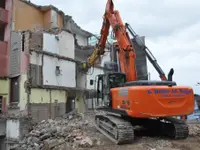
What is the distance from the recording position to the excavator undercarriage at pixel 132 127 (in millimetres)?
9211

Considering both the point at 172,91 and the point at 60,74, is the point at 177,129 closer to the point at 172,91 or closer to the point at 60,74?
the point at 172,91

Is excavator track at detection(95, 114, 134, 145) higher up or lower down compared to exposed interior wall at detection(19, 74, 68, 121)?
Result: lower down

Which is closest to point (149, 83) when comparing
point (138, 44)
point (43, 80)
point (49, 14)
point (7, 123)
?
point (138, 44)

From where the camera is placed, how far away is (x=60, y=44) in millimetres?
21031

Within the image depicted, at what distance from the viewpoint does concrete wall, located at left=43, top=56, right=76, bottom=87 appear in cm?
1927

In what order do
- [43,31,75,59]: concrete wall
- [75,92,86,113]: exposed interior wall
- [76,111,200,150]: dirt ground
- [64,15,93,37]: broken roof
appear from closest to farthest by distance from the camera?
[76,111,200,150]: dirt ground, [43,31,75,59]: concrete wall, [75,92,86,113]: exposed interior wall, [64,15,93,37]: broken roof

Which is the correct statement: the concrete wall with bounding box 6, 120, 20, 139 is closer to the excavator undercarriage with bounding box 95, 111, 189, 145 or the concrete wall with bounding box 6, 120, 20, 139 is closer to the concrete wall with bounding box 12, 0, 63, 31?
the excavator undercarriage with bounding box 95, 111, 189, 145

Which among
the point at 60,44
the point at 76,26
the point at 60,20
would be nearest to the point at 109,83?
the point at 60,44

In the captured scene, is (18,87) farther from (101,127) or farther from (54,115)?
(101,127)

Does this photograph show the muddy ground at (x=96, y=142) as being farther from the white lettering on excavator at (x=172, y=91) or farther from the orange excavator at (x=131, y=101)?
the white lettering on excavator at (x=172, y=91)

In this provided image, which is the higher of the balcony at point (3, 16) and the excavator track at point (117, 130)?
the balcony at point (3, 16)

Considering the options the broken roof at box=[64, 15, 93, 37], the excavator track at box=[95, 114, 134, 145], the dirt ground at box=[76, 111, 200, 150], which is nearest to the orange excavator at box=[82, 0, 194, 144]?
the excavator track at box=[95, 114, 134, 145]

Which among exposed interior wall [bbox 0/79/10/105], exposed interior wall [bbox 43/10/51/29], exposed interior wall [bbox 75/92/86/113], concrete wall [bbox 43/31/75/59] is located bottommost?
exposed interior wall [bbox 75/92/86/113]

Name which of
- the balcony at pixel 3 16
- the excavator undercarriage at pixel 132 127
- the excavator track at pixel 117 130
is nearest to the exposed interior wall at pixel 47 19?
the balcony at pixel 3 16
